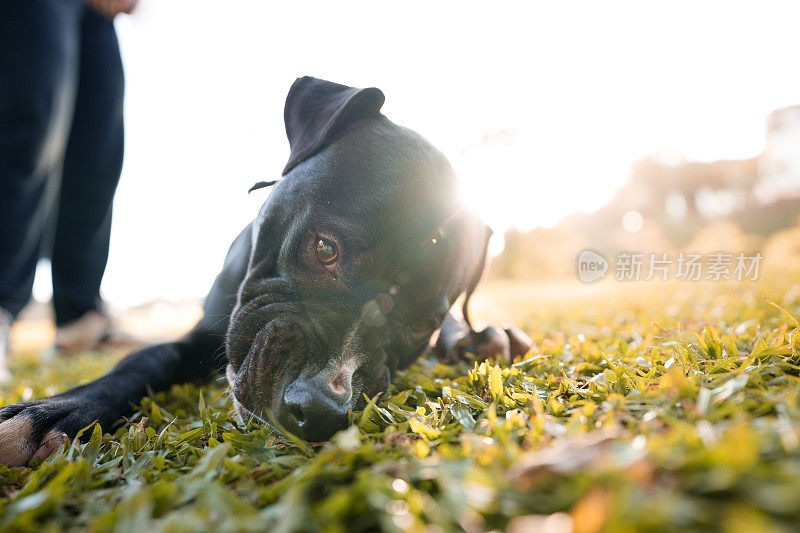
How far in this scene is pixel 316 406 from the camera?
1.54 m

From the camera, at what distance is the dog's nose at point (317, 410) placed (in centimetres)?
153

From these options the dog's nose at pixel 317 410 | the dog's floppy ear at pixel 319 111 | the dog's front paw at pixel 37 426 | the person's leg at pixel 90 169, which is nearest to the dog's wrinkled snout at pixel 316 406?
the dog's nose at pixel 317 410

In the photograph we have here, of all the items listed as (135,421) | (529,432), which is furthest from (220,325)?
(529,432)

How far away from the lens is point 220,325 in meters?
2.67

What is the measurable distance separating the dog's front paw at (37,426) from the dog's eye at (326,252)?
1.20 meters

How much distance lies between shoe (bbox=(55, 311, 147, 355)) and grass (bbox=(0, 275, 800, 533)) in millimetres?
3675

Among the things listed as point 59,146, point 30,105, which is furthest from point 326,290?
point 59,146

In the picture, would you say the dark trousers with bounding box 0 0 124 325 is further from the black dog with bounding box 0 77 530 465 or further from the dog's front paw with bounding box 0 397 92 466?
the dog's front paw with bounding box 0 397 92 466

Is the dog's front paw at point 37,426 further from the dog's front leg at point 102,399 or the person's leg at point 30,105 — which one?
the person's leg at point 30,105

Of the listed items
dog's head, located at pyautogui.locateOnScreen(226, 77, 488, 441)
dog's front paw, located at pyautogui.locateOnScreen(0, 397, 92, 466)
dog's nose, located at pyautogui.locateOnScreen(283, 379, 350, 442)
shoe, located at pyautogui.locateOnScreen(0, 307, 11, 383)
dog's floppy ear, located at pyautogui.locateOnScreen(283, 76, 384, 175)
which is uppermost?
dog's floppy ear, located at pyautogui.locateOnScreen(283, 76, 384, 175)

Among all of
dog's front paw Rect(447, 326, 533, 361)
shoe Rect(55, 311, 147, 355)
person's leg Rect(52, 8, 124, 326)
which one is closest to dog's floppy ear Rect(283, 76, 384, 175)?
dog's front paw Rect(447, 326, 533, 361)

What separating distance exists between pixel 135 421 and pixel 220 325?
73 centimetres

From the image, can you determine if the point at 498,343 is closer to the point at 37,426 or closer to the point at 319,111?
the point at 319,111

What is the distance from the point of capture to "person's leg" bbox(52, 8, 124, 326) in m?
3.88
